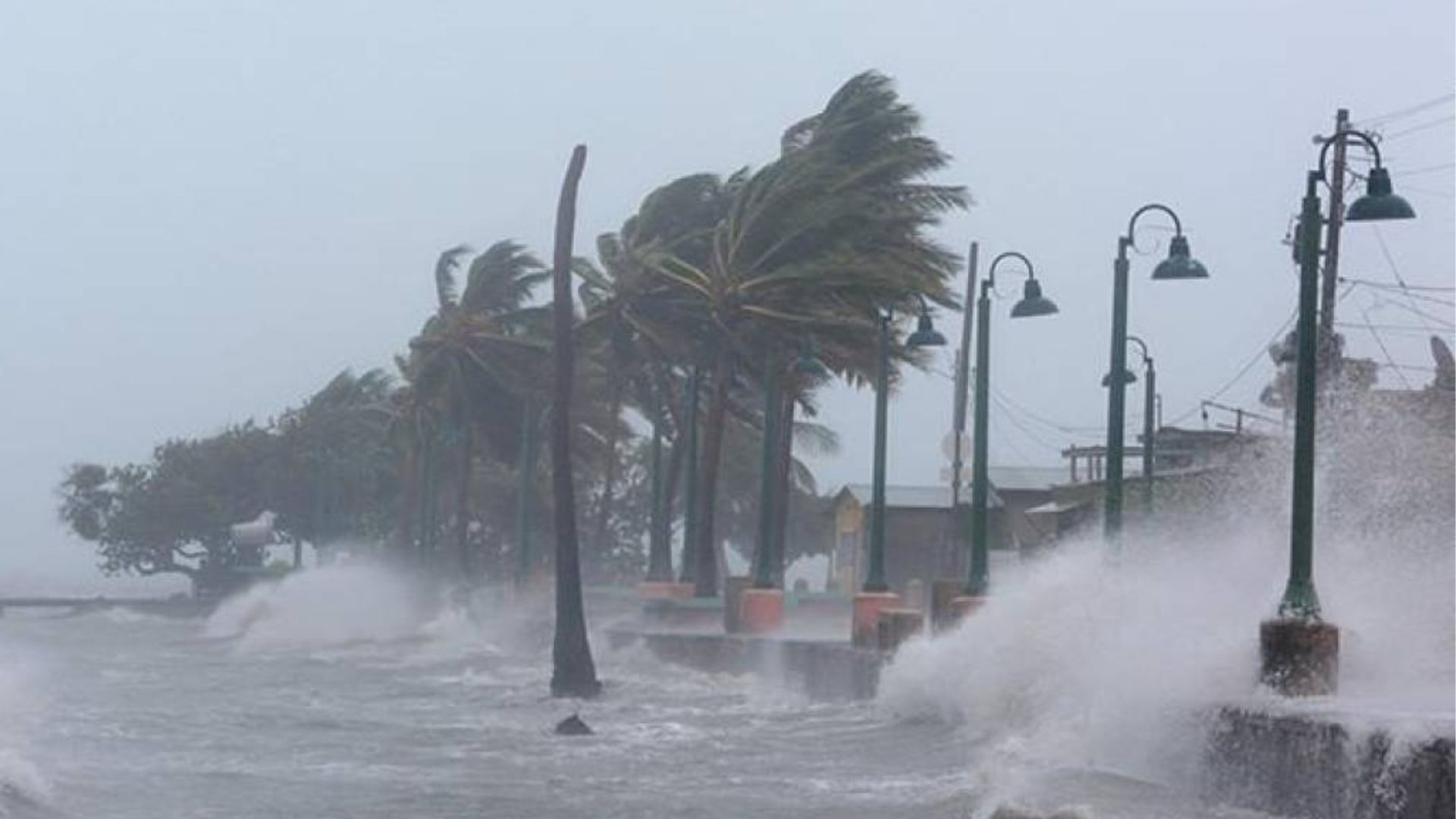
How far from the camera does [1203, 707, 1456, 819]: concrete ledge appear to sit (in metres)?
12.9

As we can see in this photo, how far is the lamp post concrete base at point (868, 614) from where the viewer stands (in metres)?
33.2

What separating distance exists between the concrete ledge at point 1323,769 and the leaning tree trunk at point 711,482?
28512 millimetres

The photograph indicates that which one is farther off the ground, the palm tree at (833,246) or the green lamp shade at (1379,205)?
the palm tree at (833,246)

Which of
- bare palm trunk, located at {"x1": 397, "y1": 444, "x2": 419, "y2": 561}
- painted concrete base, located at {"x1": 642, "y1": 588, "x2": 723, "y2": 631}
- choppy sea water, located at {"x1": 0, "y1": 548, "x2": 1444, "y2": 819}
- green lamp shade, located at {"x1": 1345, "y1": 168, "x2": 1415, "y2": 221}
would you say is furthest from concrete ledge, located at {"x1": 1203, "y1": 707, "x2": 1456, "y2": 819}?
bare palm trunk, located at {"x1": 397, "y1": 444, "x2": 419, "y2": 561}

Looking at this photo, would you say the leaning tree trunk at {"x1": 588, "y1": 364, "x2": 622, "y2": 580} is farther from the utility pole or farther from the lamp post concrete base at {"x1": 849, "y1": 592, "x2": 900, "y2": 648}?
the utility pole

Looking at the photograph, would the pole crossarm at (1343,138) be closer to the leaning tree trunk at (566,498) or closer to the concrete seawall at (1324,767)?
the concrete seawall at (1324,767)

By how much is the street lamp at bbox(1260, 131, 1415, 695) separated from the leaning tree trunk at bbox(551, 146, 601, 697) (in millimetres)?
17362

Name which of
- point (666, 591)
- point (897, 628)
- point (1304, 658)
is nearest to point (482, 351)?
point (666, 591)

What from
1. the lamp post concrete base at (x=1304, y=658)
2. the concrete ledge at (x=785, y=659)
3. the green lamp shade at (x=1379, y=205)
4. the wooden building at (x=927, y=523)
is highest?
the green lamp shade at (x=1379, y=205)

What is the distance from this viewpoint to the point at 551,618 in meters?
54.3

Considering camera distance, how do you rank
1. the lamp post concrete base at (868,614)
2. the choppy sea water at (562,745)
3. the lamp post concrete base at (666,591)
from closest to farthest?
the choppy sea water at (562,745)
the lamp post concrete base at (868,614)
the lamp post concrete base at (666,591)

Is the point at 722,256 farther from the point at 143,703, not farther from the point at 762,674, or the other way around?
the point at 143,703

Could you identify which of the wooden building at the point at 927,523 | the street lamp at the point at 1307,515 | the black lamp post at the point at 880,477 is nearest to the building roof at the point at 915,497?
Answer: the wooden building at the point at 927,523

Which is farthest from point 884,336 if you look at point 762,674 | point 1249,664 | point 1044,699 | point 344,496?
point 344,496
